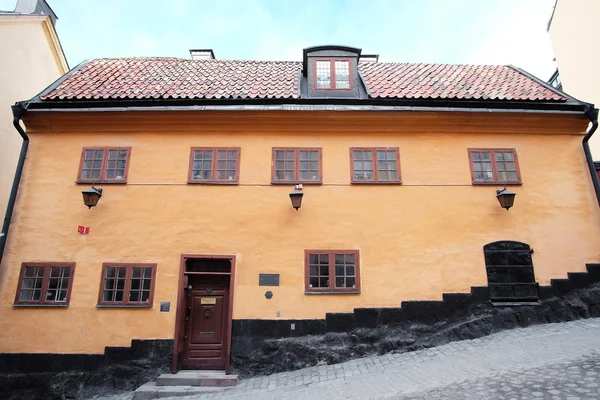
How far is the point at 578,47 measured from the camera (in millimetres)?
15516

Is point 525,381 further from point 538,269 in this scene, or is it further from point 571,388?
point 538,269

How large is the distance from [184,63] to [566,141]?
12602mm

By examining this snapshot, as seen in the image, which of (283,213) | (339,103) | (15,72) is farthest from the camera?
(15,72)

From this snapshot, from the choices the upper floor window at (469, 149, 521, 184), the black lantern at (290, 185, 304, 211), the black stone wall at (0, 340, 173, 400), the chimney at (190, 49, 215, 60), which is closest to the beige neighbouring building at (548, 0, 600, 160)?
the upper floor window at (469, 149, 521, 184)

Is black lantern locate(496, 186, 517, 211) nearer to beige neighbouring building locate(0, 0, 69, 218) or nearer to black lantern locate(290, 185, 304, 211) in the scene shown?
black lantern locate(290, 185, 304, 211)

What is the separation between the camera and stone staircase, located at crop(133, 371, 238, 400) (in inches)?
279

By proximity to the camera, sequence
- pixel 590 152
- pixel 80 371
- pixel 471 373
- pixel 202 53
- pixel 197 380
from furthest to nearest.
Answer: pixel 202 53 < pixel 590 152 < pixel 80 371 < pixel 197 380 < pixel 471 373

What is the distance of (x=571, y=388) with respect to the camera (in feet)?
16.0

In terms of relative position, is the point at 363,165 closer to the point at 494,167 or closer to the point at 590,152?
the point at 494,167

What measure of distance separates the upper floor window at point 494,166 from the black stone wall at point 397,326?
2850 millimetres

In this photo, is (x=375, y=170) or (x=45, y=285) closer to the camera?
(x=45, y=285)

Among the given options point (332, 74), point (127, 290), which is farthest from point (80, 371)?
point (332, 74)

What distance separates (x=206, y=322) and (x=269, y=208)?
3237 mm

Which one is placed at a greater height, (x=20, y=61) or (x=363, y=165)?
(x=20, y=61)
